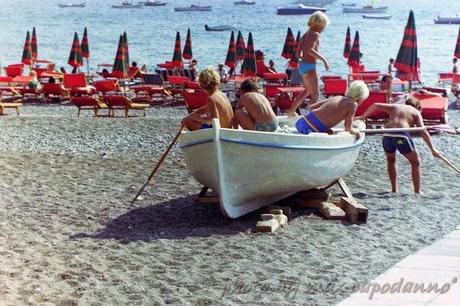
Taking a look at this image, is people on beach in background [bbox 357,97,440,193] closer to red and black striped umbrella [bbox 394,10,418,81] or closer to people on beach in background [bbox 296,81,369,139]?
people on beach in background [bbox 296,81,369,139]

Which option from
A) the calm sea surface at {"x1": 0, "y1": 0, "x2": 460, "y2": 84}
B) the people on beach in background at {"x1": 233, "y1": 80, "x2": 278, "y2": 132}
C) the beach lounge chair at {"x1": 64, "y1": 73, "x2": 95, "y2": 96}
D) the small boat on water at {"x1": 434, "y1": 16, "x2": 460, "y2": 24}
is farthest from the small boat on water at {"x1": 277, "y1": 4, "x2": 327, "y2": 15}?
the people on beach in background at {"x1": 233, "y1": 80, "x2": 278, "y2": 132}

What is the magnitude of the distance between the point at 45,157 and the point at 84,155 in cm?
59

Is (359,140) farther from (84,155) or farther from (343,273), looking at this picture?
(84,155)

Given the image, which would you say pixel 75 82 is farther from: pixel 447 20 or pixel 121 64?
pixel 447 20

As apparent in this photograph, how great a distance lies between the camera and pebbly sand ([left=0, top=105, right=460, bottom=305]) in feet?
24.0

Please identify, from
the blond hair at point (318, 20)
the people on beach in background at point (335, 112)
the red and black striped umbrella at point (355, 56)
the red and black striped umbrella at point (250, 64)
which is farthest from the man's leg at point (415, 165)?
the red and black striped umbrella at point (355, 56)

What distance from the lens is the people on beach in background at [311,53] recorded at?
11.7m

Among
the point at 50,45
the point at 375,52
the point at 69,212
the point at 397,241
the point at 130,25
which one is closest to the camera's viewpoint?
the point at 397,241

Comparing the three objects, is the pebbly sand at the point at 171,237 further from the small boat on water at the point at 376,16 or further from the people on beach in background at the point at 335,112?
the small boat on water at the point at 376,16

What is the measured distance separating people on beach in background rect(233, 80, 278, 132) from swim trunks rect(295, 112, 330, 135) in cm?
58

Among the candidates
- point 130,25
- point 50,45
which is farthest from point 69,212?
point 130,25

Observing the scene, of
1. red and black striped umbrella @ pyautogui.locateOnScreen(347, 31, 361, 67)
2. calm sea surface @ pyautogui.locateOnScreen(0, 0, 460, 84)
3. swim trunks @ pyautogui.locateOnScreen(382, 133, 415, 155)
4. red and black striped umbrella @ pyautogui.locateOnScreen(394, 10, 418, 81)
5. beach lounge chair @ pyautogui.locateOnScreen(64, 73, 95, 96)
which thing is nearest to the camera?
swim trunks @ pyautogui.locateOnScreen(382, 133, 415, 155)

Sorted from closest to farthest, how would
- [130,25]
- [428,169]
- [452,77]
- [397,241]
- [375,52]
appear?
[397,241], [428,169], [452,77], [375,52], [130,25]

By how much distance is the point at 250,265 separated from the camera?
8008 millimetres
